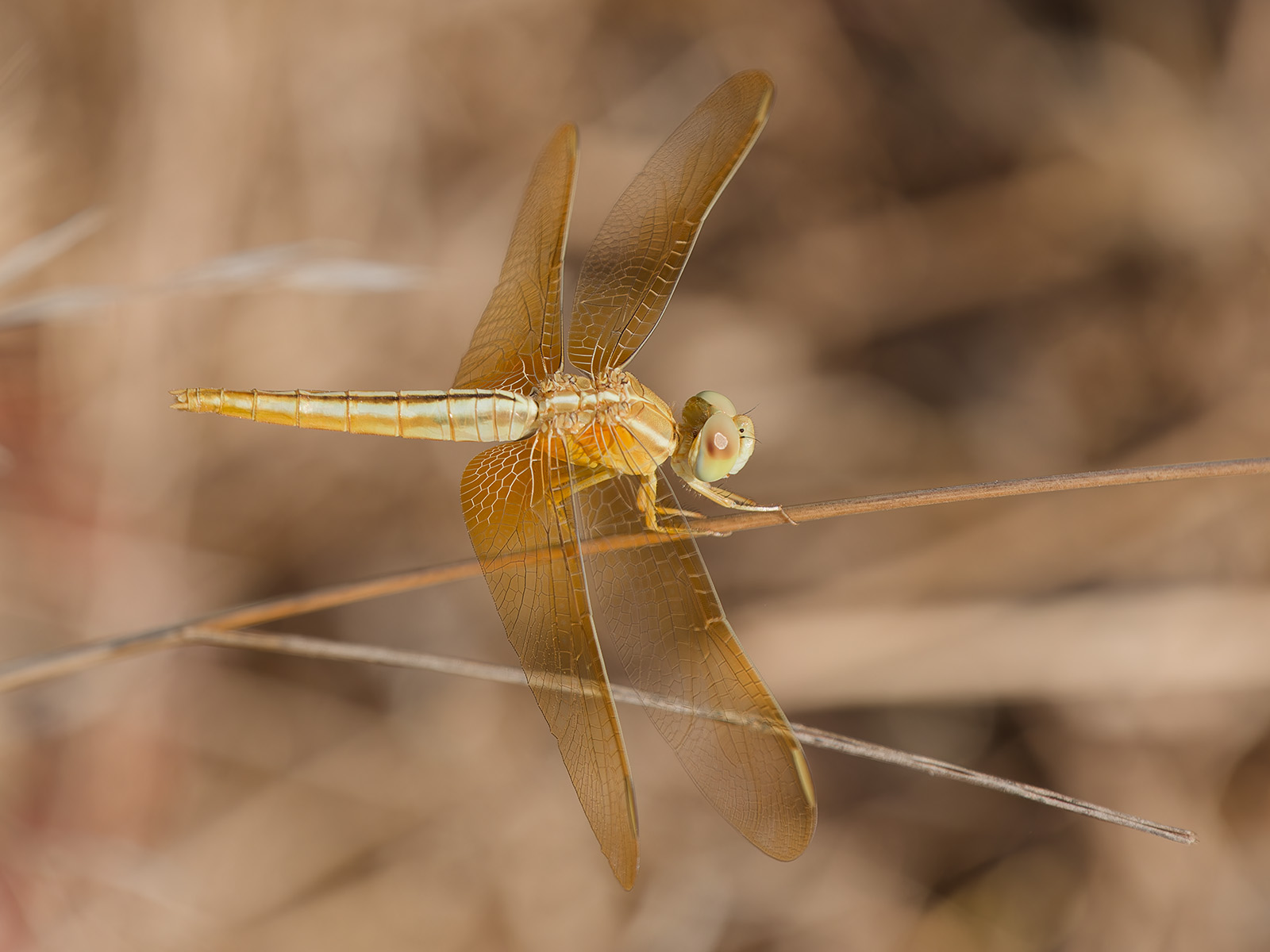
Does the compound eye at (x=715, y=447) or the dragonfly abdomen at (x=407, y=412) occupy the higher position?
the dragonfly abdomen at (x=407, y=412)

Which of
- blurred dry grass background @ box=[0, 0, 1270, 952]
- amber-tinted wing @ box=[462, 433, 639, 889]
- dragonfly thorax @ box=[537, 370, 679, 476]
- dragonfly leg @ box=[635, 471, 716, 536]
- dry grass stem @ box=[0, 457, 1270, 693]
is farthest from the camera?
blurred dry grass background @ box=[0, 0, 1270, 952]

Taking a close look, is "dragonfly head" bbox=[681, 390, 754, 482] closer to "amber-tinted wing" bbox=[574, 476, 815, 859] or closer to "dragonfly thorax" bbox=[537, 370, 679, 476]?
"dragonfly thorax" bbox=[537, 370, 679, 476]

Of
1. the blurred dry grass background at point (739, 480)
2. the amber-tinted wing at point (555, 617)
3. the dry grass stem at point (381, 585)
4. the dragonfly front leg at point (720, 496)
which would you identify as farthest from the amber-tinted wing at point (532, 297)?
the blurred dry grass background at point (739, 480)

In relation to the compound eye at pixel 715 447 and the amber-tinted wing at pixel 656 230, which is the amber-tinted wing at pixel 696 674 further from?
the amber-tinted wing at pixel 656 230

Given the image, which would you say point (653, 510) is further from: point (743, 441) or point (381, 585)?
point (381, 585)

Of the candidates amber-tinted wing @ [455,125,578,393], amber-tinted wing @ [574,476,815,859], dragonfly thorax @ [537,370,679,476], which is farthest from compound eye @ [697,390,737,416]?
amber-tinted wing @ [455,125,578,393]

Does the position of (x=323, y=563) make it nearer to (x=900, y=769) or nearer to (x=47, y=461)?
(x=47, y=461)
